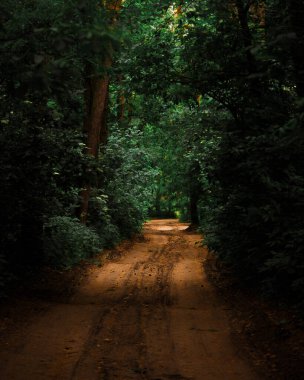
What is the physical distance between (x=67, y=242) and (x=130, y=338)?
849 cm

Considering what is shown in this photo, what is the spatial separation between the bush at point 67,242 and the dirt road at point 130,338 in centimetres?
181

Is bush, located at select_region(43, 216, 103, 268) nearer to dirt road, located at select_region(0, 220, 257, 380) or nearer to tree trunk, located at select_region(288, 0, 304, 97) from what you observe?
dirt road, located at select_region(0, 220, 257, 380)

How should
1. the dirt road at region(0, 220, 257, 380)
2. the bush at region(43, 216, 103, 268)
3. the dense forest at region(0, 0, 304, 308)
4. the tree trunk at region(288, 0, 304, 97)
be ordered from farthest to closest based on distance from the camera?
the bush at region(43, 216, 103, 268), the dense forest at region(0, 0, 304, 308), the tree trunk at region(288, 0, 304, 97), the dirt road at region(0, 220, 257, 380)

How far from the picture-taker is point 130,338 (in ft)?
25.7

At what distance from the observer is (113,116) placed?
98.9ft

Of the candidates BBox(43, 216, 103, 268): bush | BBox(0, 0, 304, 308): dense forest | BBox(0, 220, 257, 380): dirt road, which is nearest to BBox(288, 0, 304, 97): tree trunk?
BBox(0, 0, 304, 308): dense forest

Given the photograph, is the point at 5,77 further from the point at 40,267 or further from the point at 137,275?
the point at 137,275

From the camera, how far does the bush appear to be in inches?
576

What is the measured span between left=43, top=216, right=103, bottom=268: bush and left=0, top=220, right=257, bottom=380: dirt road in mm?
1812

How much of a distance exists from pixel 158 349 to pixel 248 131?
5.89 metres

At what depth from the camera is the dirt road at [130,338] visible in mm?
6312

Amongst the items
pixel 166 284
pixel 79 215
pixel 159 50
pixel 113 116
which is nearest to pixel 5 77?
pixel 159 50

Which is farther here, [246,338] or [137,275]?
[137,275]

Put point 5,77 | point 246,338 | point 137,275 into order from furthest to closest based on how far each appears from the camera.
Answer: point 137,275, point 5,77, point 246,338
